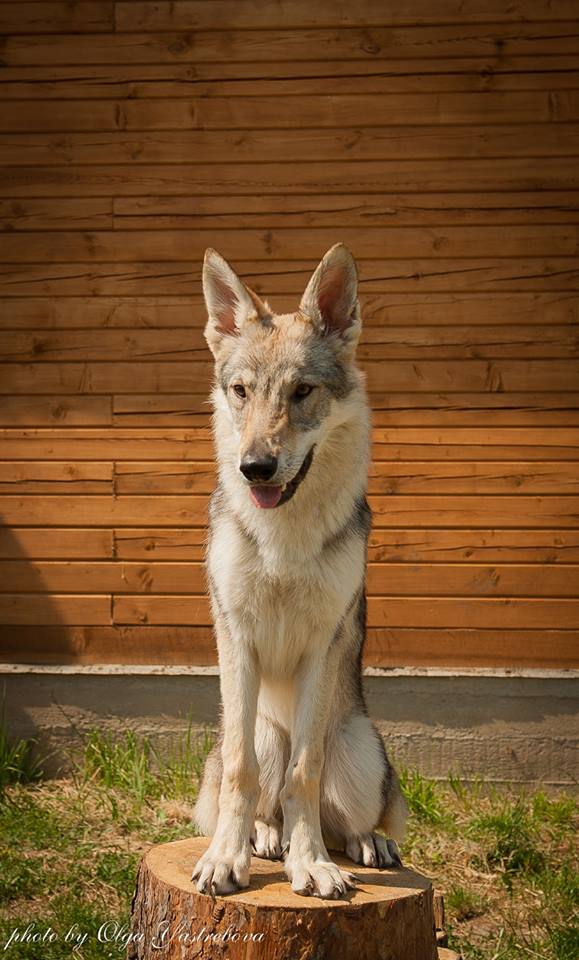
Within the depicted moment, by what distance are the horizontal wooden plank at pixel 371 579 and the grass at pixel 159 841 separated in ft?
3.44

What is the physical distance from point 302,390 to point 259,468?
408mm

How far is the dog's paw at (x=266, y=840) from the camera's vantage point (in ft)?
12.4

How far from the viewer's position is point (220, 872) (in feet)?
10.8

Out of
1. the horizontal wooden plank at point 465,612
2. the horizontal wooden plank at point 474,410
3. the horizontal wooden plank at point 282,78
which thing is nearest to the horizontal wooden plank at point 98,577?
the horizontal wooden plank at point 465,612

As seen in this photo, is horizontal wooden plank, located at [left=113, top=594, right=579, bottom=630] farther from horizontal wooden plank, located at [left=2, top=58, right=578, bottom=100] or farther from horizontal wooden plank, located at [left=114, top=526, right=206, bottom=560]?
horizontal wooden plank, located at [left=2, top=58, right=578, bottom=100]

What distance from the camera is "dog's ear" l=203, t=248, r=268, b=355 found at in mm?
3855

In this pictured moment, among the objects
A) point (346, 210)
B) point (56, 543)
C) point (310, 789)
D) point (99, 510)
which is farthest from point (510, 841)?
point (346, 210)

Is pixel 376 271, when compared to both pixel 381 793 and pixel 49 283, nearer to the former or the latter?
pixel 49 283

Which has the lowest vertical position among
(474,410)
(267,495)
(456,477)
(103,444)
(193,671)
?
(193,671)

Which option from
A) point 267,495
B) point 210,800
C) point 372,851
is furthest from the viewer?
point 210,800

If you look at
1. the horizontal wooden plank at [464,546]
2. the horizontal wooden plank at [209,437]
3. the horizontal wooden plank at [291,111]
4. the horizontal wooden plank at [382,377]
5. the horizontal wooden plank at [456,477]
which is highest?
the horizontal wooden plank at [291,111]

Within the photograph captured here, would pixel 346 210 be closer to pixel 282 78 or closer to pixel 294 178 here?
pixel 294 178

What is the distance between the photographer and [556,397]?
6.96m

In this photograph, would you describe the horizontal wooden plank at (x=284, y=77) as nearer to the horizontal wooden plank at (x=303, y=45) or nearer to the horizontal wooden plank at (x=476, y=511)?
the horizontal wooden plank at (x=303, y=45)
